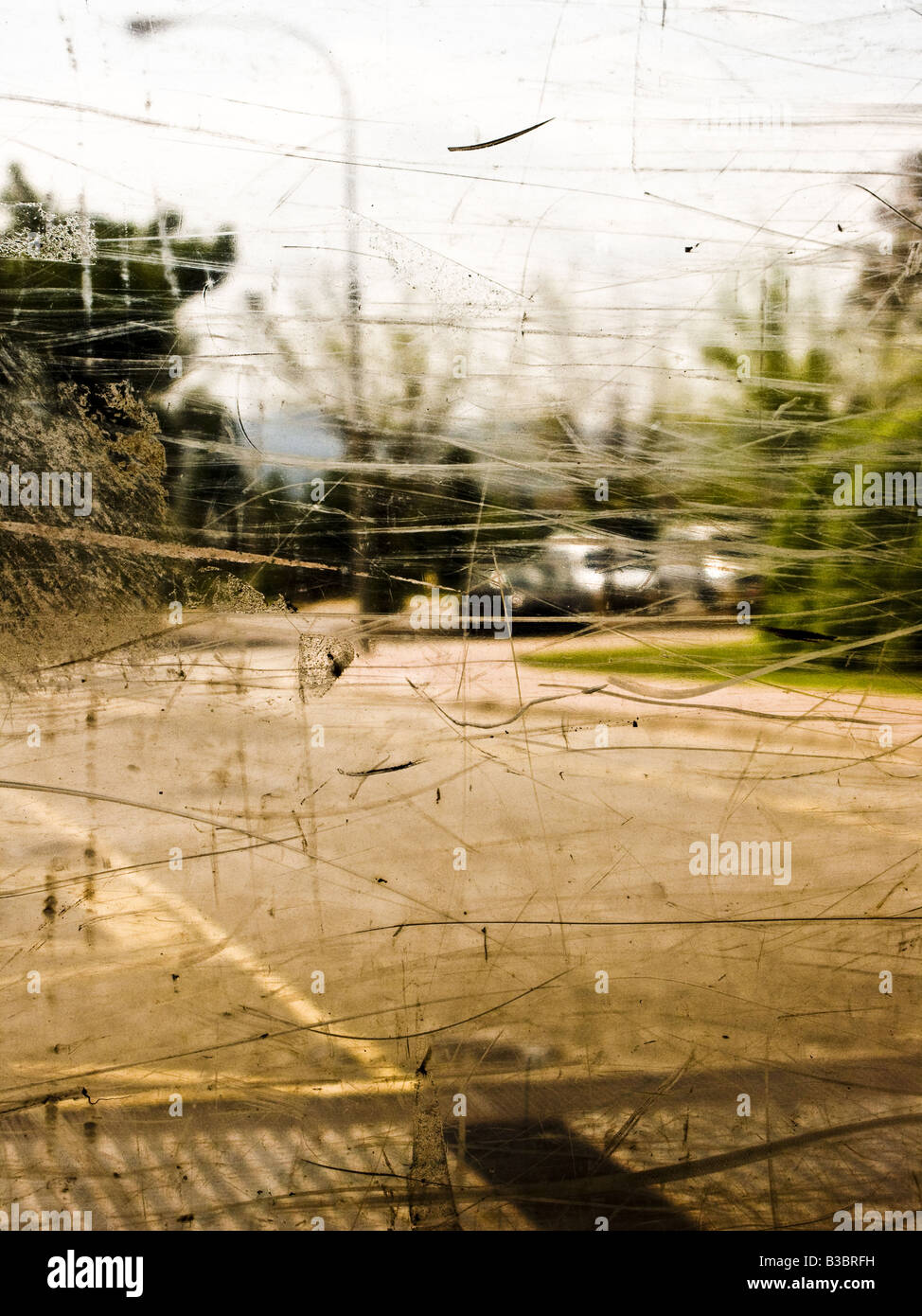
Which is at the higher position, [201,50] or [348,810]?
[201,50]

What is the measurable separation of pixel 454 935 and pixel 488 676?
712 mm

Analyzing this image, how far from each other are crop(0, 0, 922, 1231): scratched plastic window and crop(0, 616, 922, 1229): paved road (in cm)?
1

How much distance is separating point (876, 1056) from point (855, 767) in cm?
79

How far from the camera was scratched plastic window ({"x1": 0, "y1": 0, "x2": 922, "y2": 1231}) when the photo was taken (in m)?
1.72

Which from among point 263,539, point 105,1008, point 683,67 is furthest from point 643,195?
point 105,1008

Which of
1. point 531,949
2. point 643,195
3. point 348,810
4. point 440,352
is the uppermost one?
point 643,195

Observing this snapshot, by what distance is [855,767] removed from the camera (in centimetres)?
178

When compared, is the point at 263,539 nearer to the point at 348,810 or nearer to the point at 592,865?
the point at 348,810

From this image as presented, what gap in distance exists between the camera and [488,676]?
1.77 meters

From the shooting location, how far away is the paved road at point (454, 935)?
1.74 metres

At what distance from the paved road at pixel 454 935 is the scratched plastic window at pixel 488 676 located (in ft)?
0.04

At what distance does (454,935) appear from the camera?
176cm

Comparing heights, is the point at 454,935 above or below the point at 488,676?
below

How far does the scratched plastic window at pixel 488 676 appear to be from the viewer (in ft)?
5.63
